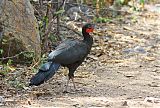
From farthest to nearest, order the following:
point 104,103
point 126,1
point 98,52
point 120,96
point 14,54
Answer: point 126,1, point 98,52, point 14,54, point 120,96, point 104,103

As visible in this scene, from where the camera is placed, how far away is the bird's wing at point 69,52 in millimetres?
7324

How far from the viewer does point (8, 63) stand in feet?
28.0

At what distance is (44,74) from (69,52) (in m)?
0.62

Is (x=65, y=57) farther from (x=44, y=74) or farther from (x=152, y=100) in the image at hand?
(x=152, y=100)

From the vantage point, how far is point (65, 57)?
24.2 ft

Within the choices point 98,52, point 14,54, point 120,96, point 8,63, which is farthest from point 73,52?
point 98,52

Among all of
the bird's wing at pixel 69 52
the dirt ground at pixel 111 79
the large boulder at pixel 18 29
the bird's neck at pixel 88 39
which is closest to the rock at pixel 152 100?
the dirt ground at pixel 111 79

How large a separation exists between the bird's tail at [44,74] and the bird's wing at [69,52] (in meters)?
0.13

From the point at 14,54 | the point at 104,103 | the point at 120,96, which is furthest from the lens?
the point at 14,54

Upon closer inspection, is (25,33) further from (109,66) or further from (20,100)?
(20,100)

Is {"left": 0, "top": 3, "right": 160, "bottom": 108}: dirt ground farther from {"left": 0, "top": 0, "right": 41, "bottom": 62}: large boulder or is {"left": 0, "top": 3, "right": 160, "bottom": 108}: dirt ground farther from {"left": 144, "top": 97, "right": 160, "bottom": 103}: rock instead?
{"left": 0, "top": 0, "right": 41, "bottom": 62}: large boulder

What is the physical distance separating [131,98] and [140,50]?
183 inches

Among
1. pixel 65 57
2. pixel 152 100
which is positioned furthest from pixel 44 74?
pixel 152 100

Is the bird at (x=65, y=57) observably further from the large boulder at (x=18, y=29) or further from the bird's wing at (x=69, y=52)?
the large boulder at (x=18, y=29)
